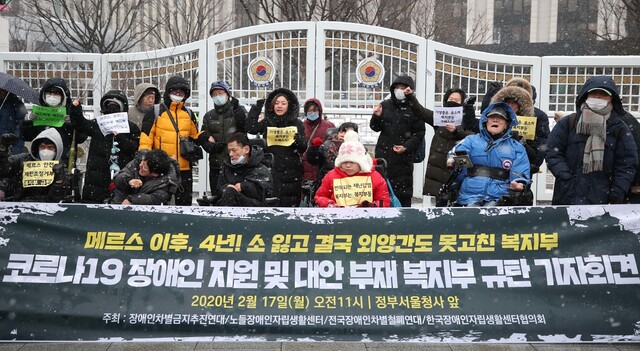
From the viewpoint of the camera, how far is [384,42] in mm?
11508

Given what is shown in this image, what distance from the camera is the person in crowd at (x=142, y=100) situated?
29.0 ft

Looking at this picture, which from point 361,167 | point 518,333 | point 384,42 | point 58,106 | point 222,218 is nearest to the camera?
point 518,333

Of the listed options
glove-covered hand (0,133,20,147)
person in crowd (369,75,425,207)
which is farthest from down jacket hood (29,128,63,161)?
person in crowd (369,75,425,207)

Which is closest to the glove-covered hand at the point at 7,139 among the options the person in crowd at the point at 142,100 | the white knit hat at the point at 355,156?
the person in crowd at the point at 142,100

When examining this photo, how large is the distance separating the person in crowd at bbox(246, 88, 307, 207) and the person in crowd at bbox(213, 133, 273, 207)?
127 cm

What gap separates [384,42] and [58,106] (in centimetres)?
524

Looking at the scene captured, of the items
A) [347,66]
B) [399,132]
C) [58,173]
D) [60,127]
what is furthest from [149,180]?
[347,66]

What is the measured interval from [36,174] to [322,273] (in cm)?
343

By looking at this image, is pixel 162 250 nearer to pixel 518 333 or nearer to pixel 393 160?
pixel 518 333

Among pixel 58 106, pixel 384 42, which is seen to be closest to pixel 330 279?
pixel 58 106

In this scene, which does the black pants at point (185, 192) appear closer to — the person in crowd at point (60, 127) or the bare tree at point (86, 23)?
the person in crowd at point (60, 127)

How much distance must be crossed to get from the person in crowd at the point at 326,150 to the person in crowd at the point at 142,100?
2.03 meters

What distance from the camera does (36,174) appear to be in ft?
23.5

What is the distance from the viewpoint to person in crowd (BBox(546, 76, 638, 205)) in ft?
21.6
